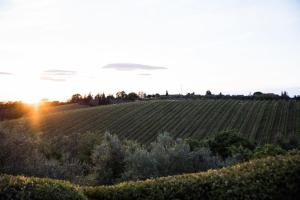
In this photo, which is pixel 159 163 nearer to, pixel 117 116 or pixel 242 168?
pixel 242 168

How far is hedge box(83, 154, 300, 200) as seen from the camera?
7918 millimetres

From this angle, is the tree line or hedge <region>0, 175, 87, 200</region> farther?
the tree line

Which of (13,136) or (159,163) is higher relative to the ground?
(13,136)

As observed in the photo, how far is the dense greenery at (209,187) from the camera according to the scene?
24.1ft

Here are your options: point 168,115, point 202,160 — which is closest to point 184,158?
point 202,160

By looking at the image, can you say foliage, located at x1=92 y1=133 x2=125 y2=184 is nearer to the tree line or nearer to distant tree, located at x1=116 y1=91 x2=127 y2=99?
the tree line

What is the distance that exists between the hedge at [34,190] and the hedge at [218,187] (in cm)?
102

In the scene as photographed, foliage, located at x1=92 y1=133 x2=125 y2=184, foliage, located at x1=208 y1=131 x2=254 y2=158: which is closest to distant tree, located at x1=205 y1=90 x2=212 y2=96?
foliage, located at x1=208 y1=131 x2=254 y2=158

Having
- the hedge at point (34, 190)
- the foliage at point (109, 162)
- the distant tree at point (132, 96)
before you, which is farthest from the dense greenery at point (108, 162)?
the distant tree at point (132, 96)

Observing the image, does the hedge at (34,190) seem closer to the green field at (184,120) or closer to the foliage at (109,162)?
the foliage at (109,162)

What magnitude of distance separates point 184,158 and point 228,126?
43888 millimetres

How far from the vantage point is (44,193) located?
21.7 ft

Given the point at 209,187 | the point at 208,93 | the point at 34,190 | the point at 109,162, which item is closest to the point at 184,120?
the point at 208,93

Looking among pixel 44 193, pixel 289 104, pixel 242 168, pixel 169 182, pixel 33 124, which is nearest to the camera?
pixel 44 193
